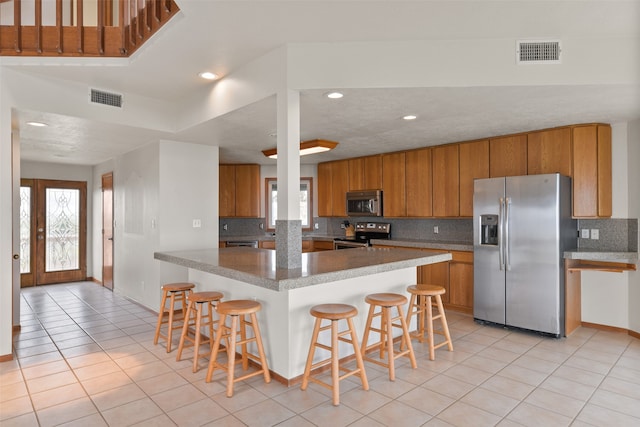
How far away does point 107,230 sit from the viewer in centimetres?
666

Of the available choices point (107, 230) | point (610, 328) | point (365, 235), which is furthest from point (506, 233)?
point (107, 230)

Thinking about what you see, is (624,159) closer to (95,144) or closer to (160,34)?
(160,34)

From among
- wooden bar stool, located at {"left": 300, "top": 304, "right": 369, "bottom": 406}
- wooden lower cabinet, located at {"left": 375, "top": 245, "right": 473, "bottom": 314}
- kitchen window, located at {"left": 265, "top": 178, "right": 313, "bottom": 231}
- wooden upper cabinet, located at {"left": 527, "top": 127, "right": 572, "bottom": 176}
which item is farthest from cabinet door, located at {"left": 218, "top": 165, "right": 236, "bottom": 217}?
wooden upper cabinet, located at {"left": 527, "top": 127, "right": 572, "bottom": 176}

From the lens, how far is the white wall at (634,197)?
398 centimetres

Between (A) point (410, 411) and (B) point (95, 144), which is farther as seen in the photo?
(B) point (95, 144)

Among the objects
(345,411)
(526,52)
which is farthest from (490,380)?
(526,52)

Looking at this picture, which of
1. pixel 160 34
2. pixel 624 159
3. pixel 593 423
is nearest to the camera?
pixel 593 423

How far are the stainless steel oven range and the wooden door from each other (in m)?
3.92

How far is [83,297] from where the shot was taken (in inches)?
236

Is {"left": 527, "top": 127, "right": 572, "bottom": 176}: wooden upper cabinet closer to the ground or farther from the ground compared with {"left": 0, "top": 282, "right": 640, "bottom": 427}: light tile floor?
farther from the ground

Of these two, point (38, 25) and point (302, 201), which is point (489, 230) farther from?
point (38, 25)

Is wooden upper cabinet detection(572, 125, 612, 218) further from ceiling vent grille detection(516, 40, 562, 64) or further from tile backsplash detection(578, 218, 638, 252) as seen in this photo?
ceiling vent grille detection(516, 40, 562, 64)

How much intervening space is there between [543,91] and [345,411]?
289cm

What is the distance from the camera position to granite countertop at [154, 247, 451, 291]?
2.62 metres
